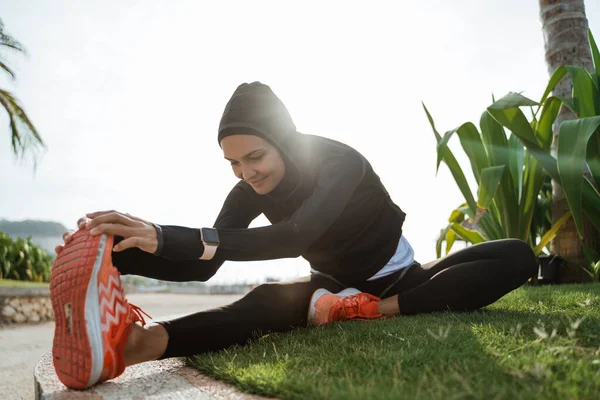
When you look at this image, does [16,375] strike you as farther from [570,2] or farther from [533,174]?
[570,2]

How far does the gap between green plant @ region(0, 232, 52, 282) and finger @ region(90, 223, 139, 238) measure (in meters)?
8.13

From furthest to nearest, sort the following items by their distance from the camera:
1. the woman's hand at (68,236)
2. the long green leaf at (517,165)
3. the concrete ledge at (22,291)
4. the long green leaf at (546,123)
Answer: the concrete ledge at (22,291) < the long green leaf at (517,165) < the long green leaf at (546,123) < the woman's hand at (68,236)

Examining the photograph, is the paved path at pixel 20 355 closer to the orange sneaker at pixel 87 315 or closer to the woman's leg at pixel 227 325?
the woman's leg at pixel 227 325

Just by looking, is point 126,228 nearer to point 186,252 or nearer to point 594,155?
point 186,252

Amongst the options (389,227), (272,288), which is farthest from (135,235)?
(389,227)

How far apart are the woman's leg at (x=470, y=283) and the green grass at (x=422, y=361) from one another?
0.12 metres

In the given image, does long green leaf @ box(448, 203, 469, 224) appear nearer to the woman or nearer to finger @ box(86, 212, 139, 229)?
the woman

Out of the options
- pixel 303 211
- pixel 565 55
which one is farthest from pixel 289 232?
pixel 565 55

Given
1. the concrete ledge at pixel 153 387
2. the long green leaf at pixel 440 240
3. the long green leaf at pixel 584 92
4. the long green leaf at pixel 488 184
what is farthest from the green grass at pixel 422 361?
the long green leaf at pixel 440 240

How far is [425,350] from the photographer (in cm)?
119

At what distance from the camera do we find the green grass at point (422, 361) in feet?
2.88

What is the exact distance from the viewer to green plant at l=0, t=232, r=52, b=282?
7.99 metres

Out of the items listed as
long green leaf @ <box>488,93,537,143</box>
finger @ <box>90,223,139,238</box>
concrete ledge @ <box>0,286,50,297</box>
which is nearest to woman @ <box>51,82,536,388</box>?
finger @ <box>90,223,139,238</box>

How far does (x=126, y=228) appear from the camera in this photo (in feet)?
4.14
